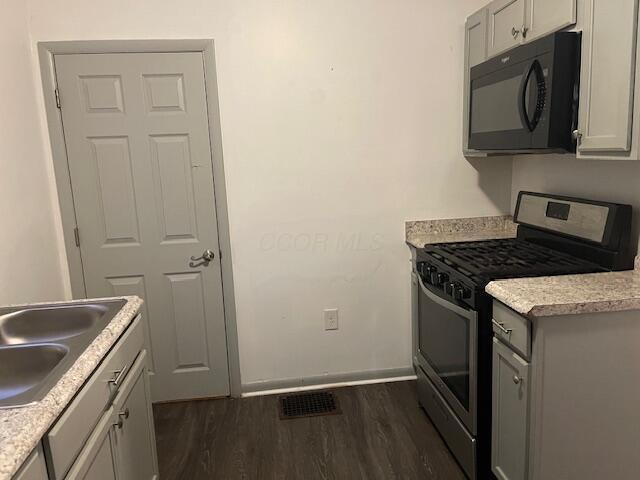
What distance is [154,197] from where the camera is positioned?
8.98 ft

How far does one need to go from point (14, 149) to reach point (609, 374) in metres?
2.70

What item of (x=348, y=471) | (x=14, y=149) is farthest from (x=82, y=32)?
(x=348, y=471)

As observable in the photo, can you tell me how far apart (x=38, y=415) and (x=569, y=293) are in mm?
1645

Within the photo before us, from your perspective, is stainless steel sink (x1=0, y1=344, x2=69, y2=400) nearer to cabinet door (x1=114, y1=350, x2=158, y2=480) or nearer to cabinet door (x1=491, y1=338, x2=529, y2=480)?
cabinet door (x1=114, y1=350, x2=158, y2=480)

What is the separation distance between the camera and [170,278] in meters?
2.84

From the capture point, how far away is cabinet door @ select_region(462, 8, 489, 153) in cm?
252

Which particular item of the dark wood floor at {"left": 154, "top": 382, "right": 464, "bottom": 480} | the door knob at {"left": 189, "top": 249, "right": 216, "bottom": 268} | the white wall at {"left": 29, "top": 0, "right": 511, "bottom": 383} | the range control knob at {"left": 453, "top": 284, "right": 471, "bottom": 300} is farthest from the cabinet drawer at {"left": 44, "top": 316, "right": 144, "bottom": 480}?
the range control knob at {"left": 453, "top": 284, "right": 471, "bottom": 300}

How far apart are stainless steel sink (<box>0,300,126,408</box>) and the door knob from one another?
0.93 m

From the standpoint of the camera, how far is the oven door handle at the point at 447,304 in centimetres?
199

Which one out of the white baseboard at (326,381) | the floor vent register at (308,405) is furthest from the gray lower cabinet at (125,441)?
the white baseboard at (326,381)

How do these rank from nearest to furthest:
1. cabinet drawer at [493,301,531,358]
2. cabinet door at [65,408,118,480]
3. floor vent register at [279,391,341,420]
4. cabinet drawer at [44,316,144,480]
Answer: cabinet drawer at [44,316,144,480] < cabinet door at [65,408,118,480] < cabinet drawer at [493,301,531,358] < floor vent register at [279,391,341,420]

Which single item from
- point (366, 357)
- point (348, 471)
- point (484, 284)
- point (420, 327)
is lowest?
point (348, 471)

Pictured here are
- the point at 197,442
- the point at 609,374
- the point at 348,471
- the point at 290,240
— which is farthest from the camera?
the point at 290,240

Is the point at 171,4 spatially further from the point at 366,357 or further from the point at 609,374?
the point at 609,374
